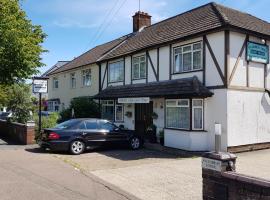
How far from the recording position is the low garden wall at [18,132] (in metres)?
17.0

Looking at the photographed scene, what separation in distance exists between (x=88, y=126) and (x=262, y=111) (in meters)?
7.99

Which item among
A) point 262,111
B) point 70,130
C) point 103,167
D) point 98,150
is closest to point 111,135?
point 98,150

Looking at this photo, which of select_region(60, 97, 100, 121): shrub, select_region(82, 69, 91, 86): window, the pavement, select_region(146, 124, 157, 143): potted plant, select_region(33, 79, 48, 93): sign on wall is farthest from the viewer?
select_region(82, 69, 91, 86): window

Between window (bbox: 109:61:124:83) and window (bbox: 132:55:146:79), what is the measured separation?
1.64 metres

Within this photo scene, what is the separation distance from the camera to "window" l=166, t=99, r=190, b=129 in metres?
16.3

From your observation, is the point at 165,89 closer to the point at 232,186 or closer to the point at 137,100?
the point at 137,100

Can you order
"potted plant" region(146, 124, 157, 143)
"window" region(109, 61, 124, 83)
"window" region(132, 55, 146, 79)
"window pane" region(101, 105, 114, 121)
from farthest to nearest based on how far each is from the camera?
"window pane" region(101, 105, 114, 121) < "window" region(109, 61, 124, 83) < "window" region(132, 55, 146, 79) < "potted plant" region(146, 124, 157, 143)

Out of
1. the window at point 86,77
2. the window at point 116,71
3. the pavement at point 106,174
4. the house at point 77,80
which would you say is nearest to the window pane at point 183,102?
the pavement at point 106,174

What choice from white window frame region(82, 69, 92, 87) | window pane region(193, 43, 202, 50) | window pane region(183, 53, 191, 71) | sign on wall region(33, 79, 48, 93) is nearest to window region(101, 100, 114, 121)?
white window frame region(82, 69, 92, 87)

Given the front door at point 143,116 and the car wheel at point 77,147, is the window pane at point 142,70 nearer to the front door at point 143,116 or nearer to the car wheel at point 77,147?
the front door at point 143,116

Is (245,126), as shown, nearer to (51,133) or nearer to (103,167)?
(103,167)

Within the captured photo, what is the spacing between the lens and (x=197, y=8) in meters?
20.6

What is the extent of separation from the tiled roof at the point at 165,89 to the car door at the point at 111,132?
275cm

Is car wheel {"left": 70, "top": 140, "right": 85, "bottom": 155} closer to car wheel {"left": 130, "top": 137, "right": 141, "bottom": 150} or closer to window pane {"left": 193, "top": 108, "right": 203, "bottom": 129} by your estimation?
car wheel {"left": 130, "top": 137, "right": 141, "bottom": 150}
